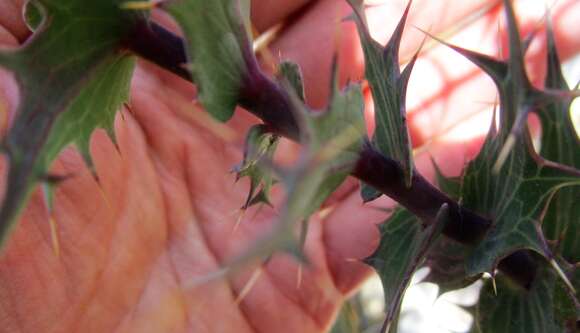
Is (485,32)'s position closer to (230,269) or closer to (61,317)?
(61,317)

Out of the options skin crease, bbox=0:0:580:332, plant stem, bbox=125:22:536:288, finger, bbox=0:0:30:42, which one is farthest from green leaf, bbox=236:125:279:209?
finger, bbox=0:0:30:42

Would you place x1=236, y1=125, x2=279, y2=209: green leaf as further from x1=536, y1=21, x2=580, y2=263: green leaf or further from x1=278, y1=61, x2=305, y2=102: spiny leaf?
x1=536, y1=21, x2=580, y2=263: green leaf

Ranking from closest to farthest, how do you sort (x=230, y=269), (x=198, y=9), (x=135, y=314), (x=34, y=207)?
1. (x=230, y=269)
2. (x=198, y=9)
3. (x=34, y=207)
4. (x=135, y=314)

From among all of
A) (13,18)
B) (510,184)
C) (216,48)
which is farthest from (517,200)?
Result: (13,18)

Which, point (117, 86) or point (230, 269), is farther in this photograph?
point (117, 86)

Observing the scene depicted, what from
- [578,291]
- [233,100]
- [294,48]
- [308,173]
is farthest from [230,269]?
[294,48]

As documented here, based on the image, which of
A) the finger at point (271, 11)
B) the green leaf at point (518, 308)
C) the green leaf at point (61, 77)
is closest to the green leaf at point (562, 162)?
the green leaf at point (518, 308)

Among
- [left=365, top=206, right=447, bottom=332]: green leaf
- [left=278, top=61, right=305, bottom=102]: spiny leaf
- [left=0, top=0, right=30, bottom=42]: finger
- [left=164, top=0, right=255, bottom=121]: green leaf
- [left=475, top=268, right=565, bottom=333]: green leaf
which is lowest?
[left=475, top=268, right=565, bottom=333]: green leaf

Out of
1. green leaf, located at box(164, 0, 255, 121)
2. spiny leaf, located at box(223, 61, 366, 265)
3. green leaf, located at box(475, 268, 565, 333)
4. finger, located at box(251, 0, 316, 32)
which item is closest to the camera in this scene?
spiny leaf, located at box(223, 61, 366, 265)
